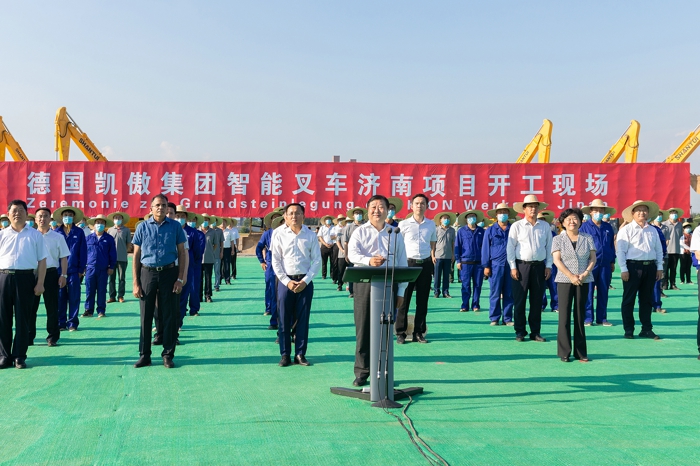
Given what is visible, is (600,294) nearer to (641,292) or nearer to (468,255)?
(641,292)

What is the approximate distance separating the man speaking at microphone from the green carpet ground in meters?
0.35

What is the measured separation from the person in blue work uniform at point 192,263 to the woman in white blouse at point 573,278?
532 centimetres

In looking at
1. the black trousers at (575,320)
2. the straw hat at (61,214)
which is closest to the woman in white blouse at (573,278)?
the black trousers at (575,320)

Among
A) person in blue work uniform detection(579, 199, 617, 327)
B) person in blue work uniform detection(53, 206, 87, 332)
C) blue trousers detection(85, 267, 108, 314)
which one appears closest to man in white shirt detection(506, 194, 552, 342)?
person in blue work uniform detection(579, 199, 617, 327)

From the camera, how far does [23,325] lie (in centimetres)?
631

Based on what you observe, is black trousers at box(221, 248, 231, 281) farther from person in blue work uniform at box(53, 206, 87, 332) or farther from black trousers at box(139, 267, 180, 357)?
black trousers at box(139, 267, 180, 357)

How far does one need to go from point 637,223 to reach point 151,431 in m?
6.97

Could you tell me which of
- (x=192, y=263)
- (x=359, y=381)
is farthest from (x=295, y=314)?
(x=192, y=263)

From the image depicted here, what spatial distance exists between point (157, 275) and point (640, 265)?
21.2ft

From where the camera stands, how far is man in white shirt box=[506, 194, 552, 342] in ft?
26.0

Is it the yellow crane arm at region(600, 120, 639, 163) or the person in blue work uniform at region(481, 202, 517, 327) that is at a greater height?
the yellow crane arm at region(600, 120, 639, 163)

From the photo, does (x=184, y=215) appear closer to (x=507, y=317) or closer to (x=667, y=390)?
(x=507, y=317)

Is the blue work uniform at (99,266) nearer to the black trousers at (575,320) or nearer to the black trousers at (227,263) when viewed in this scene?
the black trousers at (227,263)

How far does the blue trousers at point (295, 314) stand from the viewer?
6.43 metres
